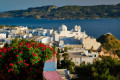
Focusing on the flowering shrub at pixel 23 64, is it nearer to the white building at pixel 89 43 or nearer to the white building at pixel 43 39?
the white building at pixel 89 43

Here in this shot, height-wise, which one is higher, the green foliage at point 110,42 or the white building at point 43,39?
the white building at point 43,39

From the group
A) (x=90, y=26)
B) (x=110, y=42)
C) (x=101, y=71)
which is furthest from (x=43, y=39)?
(x=90, y=26)

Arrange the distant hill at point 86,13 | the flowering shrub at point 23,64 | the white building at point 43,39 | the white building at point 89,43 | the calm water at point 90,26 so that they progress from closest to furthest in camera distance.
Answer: the flowering shrub at point 23,64 → the white building at point 89,43 → the white building at point 43,39 → the calm water at point 90,26 → the distant hill at point 86,13

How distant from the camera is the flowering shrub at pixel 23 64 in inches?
256

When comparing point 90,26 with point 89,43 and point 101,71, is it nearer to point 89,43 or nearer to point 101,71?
point 89,43

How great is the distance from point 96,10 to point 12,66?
154 m

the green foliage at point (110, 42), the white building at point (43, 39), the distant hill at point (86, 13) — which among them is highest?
the distant hill at point (86, 13)

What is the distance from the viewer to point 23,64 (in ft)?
21.7

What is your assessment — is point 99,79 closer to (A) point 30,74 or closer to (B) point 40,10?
(A) point 30,74

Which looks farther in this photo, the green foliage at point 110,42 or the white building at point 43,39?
the green foliage at point 110,42

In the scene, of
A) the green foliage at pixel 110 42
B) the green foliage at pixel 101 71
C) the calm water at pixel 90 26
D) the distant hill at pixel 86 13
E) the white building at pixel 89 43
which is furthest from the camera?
the distant hill at pixel 86 13

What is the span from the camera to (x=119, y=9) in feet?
478

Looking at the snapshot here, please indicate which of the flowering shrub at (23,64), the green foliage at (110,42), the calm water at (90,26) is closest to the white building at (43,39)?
the green foliage at (110,42)

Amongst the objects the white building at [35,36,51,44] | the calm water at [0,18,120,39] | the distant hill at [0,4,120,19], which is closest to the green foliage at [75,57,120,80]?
the white building at [35,36,51,44]
